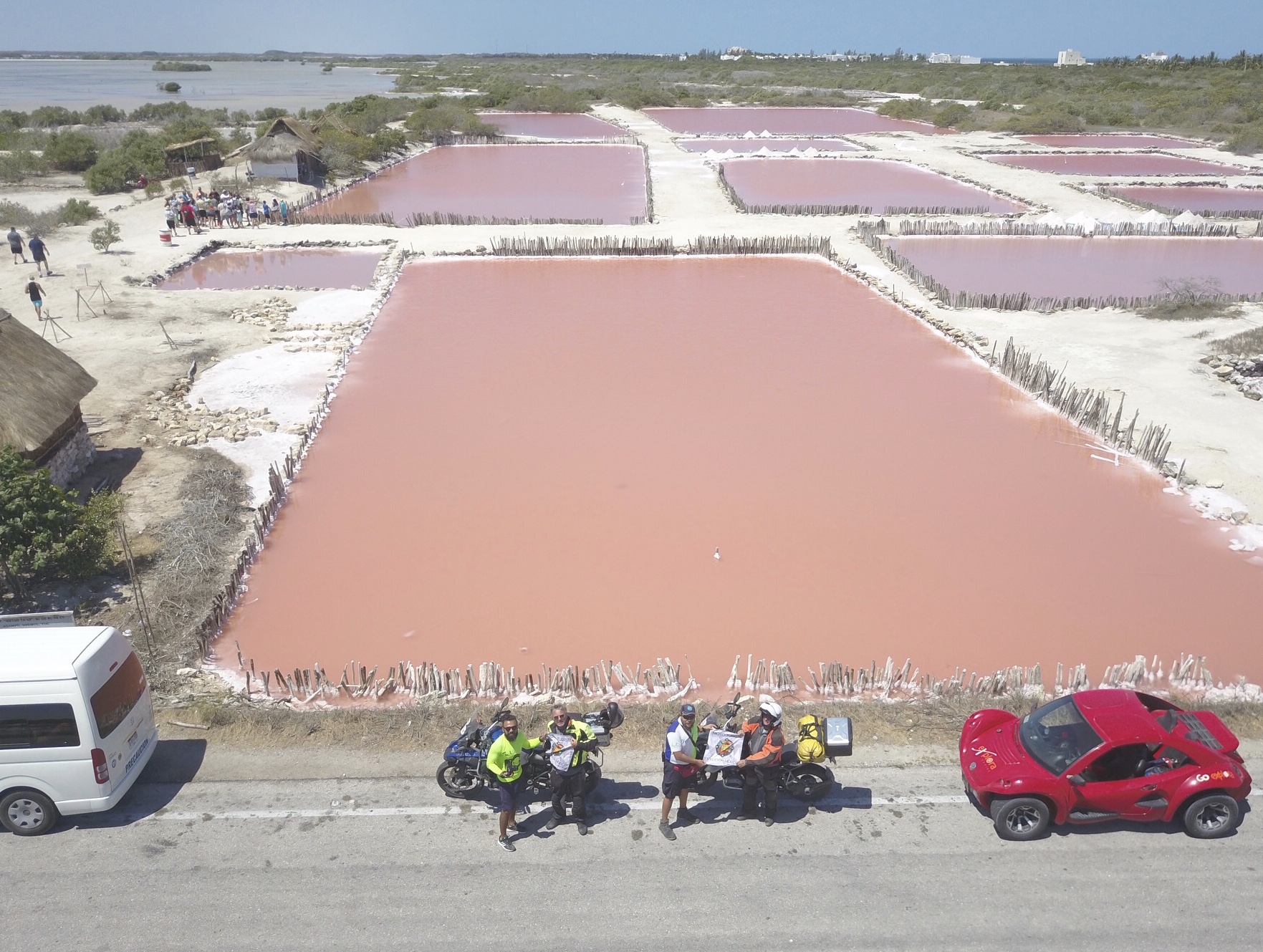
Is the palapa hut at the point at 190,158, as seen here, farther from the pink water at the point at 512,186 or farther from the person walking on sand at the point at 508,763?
the person walking on sand at the point at 508,763

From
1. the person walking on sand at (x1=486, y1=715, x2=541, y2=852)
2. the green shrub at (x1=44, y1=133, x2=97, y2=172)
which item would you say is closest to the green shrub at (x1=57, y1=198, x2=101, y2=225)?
the green shrub at (x1=44, y1=133, x2=97, y2=172)

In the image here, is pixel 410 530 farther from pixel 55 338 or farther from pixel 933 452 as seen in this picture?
pixel 55 338

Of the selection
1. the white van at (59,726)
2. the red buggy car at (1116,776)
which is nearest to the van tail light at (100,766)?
the white van at (59,726)

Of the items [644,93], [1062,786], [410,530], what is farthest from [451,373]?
[644,93]

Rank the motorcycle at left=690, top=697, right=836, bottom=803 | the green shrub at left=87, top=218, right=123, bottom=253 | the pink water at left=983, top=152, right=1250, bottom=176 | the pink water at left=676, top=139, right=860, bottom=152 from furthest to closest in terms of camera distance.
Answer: the pink water at left=676, top=139, right=860, bottom=152 < the pink water at left=983, top=152, right=1250, bottom=176 < the green shrub at left=87, top=218, right=123, bottom=253 < the motorcycle at left=690, top=697, right=836, bottom=803

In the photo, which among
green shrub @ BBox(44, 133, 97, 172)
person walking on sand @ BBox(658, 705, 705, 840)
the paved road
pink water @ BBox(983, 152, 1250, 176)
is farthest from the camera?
pink water @ BBox(983, 152, 1250, 176)

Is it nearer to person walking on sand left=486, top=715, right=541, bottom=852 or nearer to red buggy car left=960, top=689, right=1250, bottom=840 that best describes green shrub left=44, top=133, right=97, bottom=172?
person walking on sand left=486, top=715, right=541, bottom=852

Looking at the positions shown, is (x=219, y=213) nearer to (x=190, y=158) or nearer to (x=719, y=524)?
(x=190, y=158)
